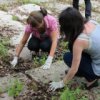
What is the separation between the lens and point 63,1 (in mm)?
8516

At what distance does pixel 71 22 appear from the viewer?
3.57 meters

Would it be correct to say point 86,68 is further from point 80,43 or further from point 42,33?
point 42,33

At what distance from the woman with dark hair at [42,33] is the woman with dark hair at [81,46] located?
598mm

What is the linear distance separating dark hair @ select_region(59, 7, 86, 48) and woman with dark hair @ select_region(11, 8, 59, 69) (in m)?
0.77

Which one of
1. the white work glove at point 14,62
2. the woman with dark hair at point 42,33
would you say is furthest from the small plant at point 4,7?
the white work glove at point 14,62

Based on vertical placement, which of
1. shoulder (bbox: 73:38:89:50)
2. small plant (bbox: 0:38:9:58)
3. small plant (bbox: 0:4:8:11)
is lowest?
small plant (bbox: 0:4:8:11)

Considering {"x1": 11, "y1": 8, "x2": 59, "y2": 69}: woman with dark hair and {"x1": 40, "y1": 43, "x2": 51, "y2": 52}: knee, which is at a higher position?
{"x1": 11, "y1": 8, "x2": 59, "y2": 69}: woman with dark hair

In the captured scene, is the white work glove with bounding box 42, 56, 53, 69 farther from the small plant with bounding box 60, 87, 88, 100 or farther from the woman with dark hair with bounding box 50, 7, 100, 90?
the small plant with bounding box 60, 87, 88, 100

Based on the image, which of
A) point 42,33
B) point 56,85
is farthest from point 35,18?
point 56,85

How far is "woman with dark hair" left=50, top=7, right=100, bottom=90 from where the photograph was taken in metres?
3.59

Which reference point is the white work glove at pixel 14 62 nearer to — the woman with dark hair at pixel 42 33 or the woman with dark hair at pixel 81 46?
the woman with dark hair at pixel 42 33

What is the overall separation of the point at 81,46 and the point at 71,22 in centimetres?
31

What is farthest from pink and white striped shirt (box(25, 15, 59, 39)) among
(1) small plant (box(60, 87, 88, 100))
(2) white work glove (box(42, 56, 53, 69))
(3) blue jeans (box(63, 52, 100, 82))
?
(1) small plant (box(60, 87, 88, 100))

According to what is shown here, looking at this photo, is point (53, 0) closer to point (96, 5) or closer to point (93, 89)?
point (96, 5)
